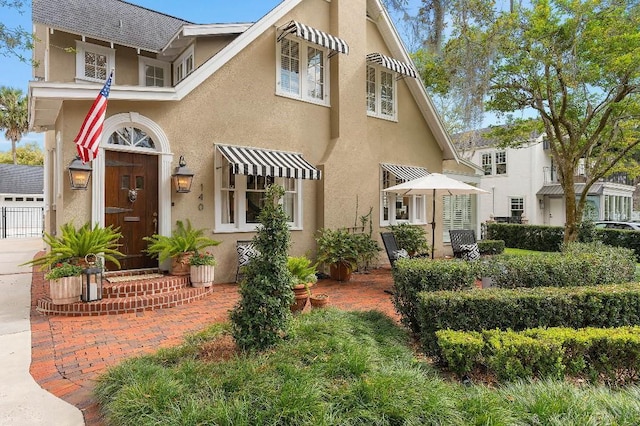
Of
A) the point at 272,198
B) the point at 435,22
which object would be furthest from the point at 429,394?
A: the point at 435,22

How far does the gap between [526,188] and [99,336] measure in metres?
33.4

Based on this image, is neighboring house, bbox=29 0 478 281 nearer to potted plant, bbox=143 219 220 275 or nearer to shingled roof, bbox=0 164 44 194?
potted plant, bbox=143 219 220 275

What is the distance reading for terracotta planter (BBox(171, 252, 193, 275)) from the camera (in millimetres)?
9148

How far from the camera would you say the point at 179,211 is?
9.87 metres

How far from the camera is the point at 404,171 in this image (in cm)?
1462

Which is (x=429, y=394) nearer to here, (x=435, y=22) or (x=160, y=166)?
(x=160, y=166)

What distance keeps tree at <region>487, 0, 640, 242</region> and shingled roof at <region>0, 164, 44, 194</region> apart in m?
37.2

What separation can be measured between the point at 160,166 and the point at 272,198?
587cm

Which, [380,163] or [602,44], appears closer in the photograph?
[602,44]

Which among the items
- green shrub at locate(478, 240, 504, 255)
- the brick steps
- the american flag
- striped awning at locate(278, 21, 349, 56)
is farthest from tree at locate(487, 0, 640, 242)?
the brick steps

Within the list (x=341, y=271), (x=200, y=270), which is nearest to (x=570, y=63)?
(x=341, y=271)

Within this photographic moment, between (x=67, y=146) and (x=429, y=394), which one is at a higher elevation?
(x=67, y=146)

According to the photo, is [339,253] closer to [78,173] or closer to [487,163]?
[78,173]

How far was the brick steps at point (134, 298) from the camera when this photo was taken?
736 cm
